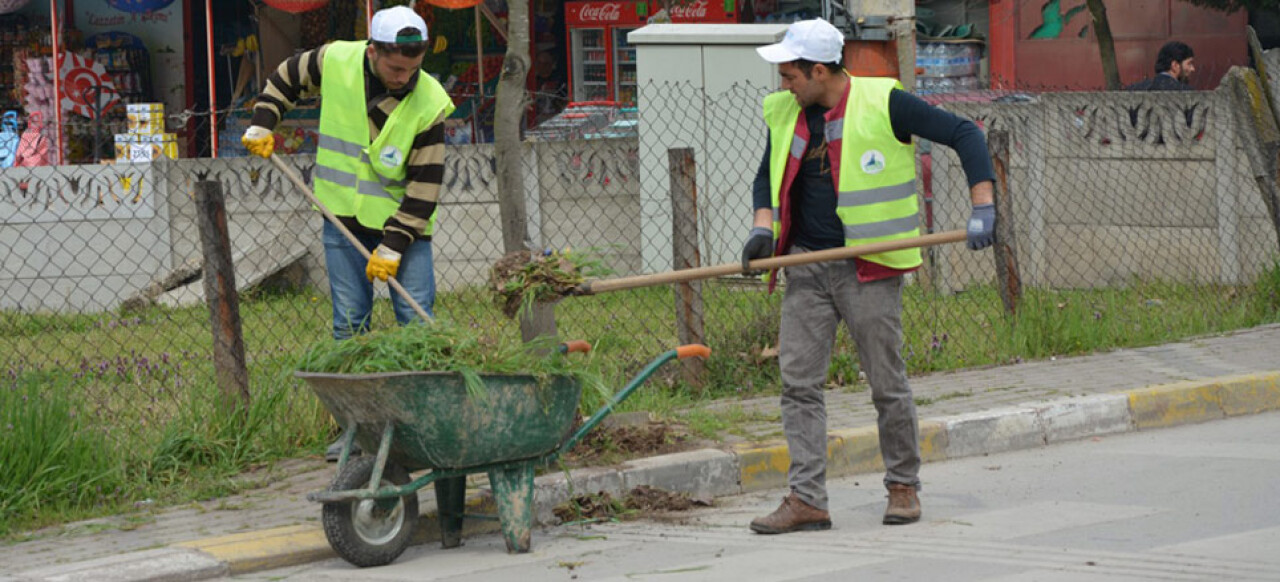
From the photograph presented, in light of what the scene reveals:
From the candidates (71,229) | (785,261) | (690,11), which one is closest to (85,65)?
(71,229)

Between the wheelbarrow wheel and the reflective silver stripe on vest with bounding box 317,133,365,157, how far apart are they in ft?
4.76

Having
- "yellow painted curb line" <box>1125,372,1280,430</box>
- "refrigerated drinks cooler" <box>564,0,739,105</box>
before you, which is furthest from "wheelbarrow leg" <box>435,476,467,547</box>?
"refrigerated drinks cooler" <box>564,0,739,105</box>

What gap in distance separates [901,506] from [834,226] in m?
1.02

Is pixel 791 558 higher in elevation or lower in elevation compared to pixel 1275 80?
lower

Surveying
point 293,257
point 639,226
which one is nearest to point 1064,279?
point 639,226

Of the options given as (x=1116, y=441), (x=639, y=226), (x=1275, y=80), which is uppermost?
(x=1275, y=80)

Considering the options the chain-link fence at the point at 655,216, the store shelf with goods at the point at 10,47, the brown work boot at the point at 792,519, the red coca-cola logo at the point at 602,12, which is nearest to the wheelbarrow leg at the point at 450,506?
the brown work boot at the point at 792,519

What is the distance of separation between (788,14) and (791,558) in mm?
13644

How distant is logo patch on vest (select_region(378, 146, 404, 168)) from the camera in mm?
6320

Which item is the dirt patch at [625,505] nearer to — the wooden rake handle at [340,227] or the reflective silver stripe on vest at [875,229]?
the wooden rake handle at [340,227]

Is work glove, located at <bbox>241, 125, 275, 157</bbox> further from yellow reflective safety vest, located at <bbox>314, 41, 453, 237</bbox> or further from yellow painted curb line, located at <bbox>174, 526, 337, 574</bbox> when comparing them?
yellow painted curb line, located at <bbox>174, 526, 337, 574</bbox>

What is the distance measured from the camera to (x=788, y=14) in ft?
60.4

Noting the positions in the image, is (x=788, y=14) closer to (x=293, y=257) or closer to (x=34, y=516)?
(x=293, y=257)

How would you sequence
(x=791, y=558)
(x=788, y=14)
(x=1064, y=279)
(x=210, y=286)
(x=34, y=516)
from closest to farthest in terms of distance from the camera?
(x=791, y=558) → (x=34, y=516) → (x=210, y=286) → (x=1064, y=279) → (x=788, y=14)
